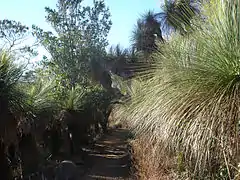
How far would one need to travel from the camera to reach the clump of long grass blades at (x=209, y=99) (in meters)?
3.37

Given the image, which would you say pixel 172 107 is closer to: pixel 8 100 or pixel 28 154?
pixel 8 100

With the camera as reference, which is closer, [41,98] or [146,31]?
[41,98]

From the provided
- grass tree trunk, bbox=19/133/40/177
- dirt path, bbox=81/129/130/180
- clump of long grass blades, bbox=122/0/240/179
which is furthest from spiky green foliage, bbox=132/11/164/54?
clump of long grass blades, bbox=122/0/240/179

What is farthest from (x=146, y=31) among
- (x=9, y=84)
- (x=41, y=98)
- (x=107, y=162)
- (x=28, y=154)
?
(x=9, y=84)

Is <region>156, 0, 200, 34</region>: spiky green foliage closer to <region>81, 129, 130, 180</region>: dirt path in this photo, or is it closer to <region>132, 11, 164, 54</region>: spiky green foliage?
<region>132, 11, 164, 54</region>: spiky green foliage

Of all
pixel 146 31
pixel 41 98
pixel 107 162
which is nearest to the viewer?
pixel 41 98

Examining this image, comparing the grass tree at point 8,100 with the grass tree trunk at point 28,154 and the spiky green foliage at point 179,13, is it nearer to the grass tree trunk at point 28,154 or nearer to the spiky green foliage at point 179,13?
the grass tree trunk at point 28,154

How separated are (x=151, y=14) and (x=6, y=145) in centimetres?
1342

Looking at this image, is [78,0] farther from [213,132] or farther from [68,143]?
[213,132]

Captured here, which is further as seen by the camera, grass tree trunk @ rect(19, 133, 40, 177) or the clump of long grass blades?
grass tree trunk @ rect(19, 133, 40, 177)

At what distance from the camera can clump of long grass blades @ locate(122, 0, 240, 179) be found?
3365mm

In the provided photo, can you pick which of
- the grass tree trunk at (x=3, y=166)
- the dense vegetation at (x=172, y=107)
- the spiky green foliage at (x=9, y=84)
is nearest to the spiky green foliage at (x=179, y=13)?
the dense vegetation at (x=172, y=107)

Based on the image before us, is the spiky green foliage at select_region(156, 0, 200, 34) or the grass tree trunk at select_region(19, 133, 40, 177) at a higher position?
the spiky green foliage at select_region(156, 0, 200, 34)

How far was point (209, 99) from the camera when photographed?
3.52 metres
